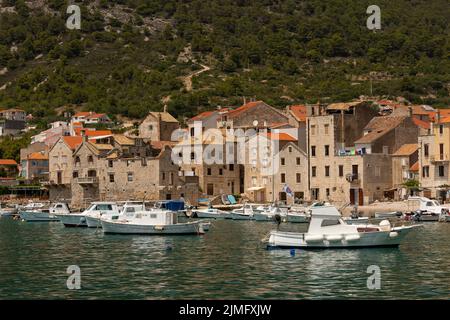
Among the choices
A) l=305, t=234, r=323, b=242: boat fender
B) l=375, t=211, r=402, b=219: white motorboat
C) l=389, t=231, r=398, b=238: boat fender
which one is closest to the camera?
l=305, t=234, r=323, b=242: boat fender

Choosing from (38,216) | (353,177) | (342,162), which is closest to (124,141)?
(38,216)

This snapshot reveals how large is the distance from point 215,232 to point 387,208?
23.2 m

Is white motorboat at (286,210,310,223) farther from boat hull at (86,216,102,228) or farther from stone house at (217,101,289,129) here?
stone house at (217,101,289,129)

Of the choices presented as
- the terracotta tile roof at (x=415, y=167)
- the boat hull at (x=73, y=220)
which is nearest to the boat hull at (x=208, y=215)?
the boat hull at (x=73, y=220)

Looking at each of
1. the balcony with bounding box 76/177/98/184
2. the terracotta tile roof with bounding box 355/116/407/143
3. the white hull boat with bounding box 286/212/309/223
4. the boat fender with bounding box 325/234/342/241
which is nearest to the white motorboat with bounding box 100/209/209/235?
the boat fender with bounding box 325/234/342/241

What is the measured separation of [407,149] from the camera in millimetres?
85688

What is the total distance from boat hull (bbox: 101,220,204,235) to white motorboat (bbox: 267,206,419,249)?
1164 centimetres

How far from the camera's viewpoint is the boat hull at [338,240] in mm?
46688

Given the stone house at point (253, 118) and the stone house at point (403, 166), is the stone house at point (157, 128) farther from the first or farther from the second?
the stone house at point (403, 166)

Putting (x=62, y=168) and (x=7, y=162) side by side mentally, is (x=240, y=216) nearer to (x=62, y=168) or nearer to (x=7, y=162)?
(x=62, y=168)

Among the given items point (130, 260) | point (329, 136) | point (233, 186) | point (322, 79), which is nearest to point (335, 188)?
point (329, 136)

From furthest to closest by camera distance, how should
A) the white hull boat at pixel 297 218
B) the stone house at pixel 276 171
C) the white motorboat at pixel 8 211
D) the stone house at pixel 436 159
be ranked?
1. the white motorboat at pixel 8 211
2. the stone house at pixel 276 171
3. the stone house at pixel 436 159
4. the white hull boat at pixel 297 218

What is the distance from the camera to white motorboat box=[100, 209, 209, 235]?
190 feet

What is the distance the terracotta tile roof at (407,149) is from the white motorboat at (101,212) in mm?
29614
